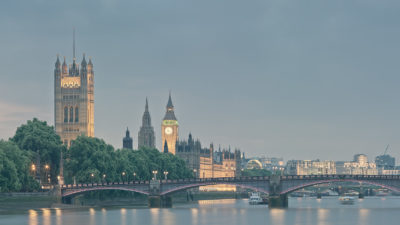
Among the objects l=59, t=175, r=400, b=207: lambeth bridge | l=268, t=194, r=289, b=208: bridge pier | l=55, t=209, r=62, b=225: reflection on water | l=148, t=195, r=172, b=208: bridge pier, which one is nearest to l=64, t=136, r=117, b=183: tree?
l=59, t=175, r=400, b=207: lambeth bridge

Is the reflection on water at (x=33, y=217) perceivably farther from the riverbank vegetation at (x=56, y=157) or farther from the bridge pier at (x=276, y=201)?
the bridge pier at (x=276, y=201)

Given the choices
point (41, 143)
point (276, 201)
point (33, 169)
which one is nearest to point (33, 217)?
point (33, 169)

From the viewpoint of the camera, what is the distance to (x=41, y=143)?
7032 inches

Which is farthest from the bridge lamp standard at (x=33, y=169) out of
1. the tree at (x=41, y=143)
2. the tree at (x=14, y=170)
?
the tree at (x=41, y=143)

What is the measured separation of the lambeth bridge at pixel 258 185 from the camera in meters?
167

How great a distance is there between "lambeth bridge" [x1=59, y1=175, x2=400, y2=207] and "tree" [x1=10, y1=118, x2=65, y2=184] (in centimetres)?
1044

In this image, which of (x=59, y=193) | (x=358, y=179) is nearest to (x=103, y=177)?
(x=59, y=193)

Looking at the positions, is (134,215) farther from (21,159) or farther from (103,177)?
(103,177)

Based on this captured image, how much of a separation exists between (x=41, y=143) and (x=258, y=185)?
43139 mm

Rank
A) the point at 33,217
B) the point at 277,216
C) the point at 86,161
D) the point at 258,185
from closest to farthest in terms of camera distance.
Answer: the point at 33,217, the point at 277,216, the point at 258,185, the point at 86,161

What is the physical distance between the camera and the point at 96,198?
18738cm

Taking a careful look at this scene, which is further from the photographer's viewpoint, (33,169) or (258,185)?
(258,185)

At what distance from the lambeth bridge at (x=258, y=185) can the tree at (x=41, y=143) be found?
10.4m

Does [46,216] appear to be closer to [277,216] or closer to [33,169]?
[33,169]
